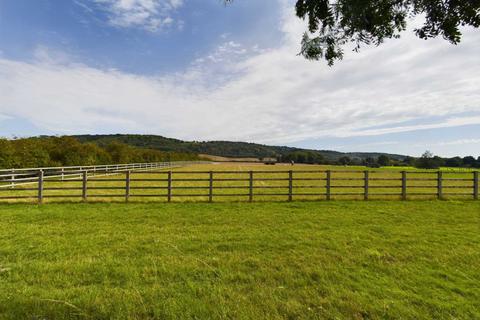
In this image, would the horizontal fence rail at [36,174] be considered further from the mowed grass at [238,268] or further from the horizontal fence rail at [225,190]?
the mowed grass at [238,268]

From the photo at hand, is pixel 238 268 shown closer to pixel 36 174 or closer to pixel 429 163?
pixel 36 174

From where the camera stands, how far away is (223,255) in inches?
194

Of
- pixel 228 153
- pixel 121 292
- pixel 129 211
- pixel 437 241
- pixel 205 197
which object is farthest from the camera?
pixel 228 153

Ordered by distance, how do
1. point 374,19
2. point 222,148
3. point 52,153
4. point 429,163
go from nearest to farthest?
1. point 374,19
2. point 52,153
3. point 429,163
4. point 222,148

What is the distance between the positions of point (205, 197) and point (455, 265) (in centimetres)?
983

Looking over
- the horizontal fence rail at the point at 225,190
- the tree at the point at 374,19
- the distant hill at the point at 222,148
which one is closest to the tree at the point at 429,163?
the distant hill at the point at 222,148

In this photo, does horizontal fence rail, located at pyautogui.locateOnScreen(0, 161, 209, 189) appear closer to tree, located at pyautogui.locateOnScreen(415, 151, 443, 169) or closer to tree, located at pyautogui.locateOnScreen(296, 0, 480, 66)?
tree, located at pyautogui.locateOnScreen(296, 0, 480, 66)

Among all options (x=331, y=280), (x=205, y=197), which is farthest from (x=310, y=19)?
(x=205, y=197)

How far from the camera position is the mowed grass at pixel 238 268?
10.5ft

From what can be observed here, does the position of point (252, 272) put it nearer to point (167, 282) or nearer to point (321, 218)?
point (167, 282)

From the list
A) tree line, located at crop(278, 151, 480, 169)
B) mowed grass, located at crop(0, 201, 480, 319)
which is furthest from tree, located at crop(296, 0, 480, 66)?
tree line, located at crop(278, 151, 480, 169)

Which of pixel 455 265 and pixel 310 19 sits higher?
pixel 310 19

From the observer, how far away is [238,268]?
14.3 ft

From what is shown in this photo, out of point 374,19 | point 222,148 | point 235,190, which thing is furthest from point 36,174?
point 222,148
